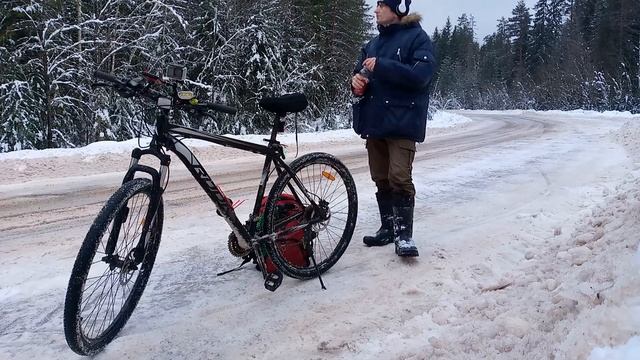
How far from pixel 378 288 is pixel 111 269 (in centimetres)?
169

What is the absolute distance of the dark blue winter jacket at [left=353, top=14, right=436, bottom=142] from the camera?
11.6 ft

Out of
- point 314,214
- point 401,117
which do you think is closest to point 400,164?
point 401,117

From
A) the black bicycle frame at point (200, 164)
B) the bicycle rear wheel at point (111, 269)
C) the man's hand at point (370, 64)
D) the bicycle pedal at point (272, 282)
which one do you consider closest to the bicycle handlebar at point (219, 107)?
the black bicycle frame at point (200, 164)

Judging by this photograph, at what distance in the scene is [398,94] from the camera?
3680 millimetres

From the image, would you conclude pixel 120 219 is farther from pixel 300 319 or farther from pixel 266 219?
pixel 300 319

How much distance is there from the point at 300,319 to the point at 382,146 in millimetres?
1801

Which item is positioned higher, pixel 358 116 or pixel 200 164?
pixel 358 116

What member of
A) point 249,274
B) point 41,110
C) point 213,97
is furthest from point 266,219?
point 213,97

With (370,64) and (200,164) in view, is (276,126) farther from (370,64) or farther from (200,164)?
(370,64)

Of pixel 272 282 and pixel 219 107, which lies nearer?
pixel 219 107

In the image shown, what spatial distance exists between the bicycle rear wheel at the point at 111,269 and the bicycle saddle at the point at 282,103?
0.98 meters

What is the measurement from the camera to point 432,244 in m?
4.19

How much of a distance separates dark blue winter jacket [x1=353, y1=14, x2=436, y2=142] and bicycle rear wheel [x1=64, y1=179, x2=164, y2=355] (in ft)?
6.13

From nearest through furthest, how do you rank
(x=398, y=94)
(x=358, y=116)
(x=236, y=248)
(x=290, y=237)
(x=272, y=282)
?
(x=272, y=282), (x=236, y=248), (x=290, y=237), (x=398, y=94), (x=358, y=116)
